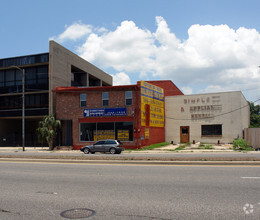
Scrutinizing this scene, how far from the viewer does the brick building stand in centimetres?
3341

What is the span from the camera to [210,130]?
3947cm

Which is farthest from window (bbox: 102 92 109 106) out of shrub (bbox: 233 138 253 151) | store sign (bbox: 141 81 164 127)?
shrub (bbox: 233 138 253 151)

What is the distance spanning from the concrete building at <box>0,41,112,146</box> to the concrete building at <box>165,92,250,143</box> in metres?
15.2

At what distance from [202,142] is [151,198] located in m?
33.6

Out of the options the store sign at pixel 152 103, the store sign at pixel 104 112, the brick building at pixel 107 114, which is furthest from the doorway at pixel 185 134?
the store sign at pixel 104 112

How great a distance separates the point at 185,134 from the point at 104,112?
13.0 metres

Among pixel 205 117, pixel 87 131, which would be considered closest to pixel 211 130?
pixel 205 117

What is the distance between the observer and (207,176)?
10125 mm

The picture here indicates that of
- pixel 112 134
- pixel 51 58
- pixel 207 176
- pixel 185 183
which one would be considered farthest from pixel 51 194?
pixel 51 58

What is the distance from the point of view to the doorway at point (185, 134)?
40.5 metres

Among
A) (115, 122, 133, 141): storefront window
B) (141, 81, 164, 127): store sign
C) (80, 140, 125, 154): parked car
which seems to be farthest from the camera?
(141, 81, 164, 127): store sign

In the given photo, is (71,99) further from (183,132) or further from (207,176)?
(207,176)

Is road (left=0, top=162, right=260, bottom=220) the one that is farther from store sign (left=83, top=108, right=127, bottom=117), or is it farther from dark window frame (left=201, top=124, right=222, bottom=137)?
dark window frame (left=201, top=124, right=222, bottom=137)

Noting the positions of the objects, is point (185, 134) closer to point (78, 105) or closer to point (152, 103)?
point (152, 103)
